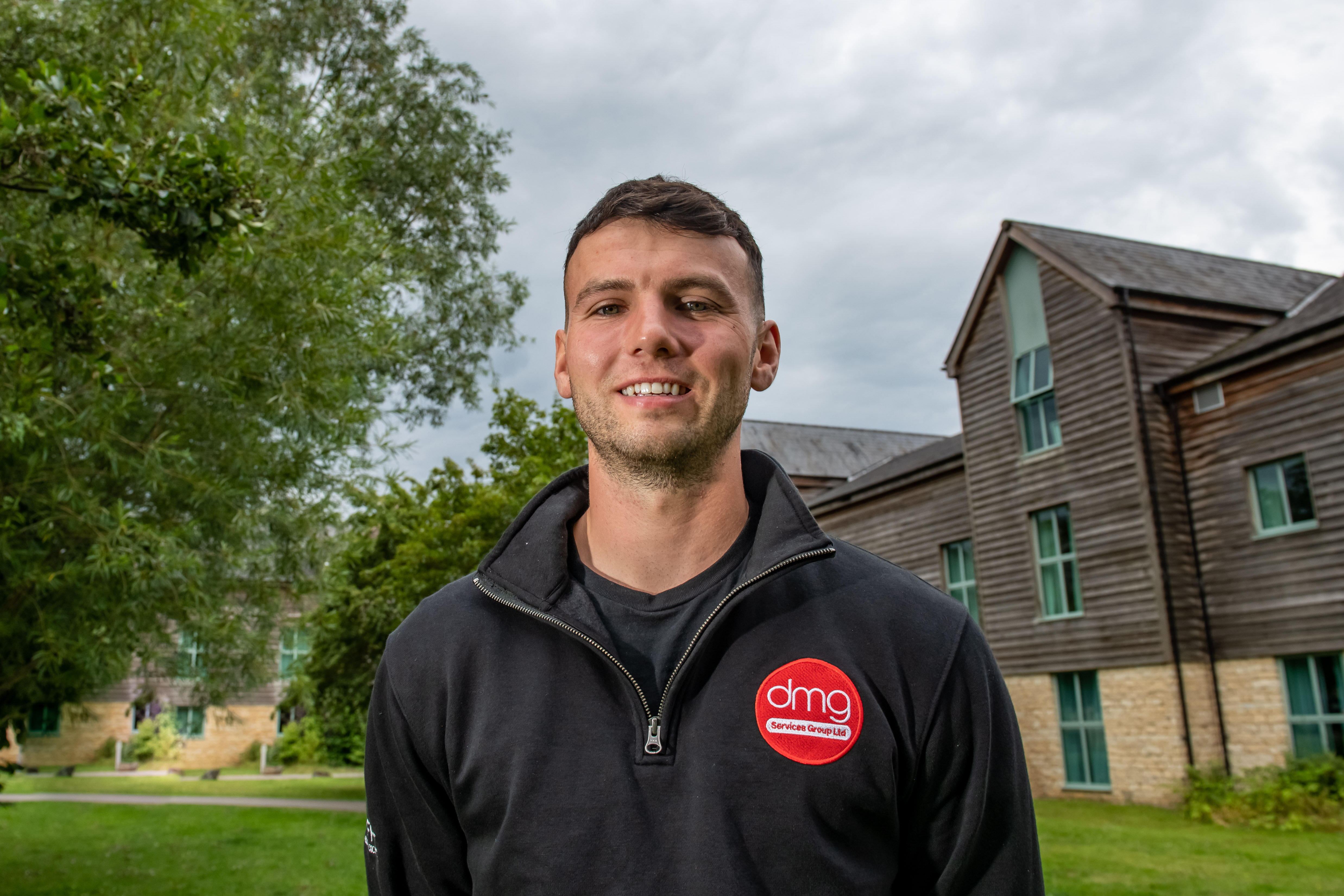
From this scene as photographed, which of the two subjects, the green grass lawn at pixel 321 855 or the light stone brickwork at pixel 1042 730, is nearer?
the green grass lawn at pixel 321 855

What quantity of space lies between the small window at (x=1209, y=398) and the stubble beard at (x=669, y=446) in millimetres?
17068

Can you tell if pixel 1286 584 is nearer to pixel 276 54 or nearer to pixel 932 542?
pixel 932 542

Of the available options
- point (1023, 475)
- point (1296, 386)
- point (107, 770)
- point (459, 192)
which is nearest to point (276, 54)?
point (459, 192)

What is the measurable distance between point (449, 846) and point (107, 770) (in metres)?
43.5

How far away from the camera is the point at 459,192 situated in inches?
840

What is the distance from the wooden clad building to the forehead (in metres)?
15.6

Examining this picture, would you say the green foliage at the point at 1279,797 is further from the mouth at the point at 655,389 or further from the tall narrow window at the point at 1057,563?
the mouth at the point at 655,389

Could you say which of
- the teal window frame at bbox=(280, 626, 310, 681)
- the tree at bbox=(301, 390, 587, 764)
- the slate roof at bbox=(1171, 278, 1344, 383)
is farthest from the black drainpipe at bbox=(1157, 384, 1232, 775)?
the teal window frame at bbox=(280, 626, 310, 681)

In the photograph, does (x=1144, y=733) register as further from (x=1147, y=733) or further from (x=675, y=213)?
(x=675, y=213)

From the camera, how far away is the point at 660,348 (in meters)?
2.32

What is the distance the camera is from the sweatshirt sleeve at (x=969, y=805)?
205 cm

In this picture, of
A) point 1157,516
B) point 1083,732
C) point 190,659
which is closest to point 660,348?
point 190,659

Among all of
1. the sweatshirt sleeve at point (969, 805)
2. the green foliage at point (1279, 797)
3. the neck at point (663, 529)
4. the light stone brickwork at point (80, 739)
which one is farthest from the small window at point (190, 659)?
the light stone brickwork at point (80, 739)

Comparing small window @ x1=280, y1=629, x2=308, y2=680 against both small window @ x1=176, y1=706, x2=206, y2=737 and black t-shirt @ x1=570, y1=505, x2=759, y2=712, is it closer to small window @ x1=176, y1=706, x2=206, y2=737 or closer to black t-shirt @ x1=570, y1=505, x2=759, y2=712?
black t-shirt @ x1=570, y1=505, x2=759, y2=712
